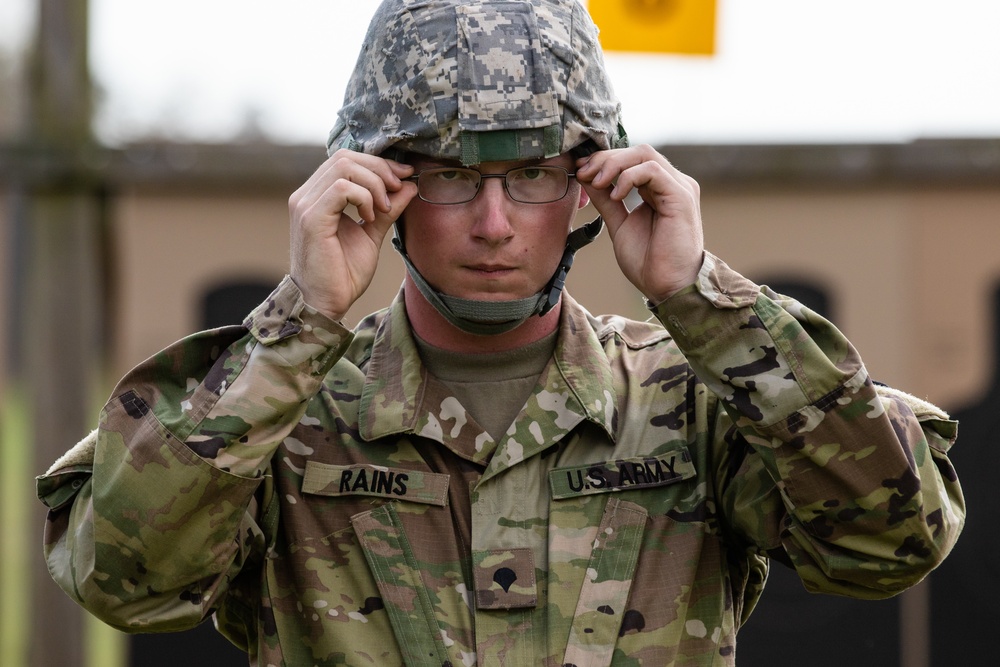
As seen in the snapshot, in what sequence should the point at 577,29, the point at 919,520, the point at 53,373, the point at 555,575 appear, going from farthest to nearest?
the point at 53,373
the point at 577,29
the point at 555,575
the point at 919,520

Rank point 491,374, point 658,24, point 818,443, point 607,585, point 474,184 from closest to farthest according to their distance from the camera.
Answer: point 818,443 < point 607,585 < point 474,184 < point 491,374 < point 658,24

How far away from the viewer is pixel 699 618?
117 inches

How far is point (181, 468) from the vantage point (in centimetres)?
273

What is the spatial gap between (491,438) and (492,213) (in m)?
0.49

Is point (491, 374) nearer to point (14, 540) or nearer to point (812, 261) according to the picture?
point (812, 261)

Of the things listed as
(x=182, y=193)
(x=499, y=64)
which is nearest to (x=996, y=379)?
(x=182, y=193)

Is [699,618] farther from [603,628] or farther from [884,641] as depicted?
[884,641]

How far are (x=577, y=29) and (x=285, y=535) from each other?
4.28ft

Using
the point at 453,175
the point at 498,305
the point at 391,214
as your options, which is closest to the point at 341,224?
the point at 391,214

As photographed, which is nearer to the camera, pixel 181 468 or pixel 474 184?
pixel 181 468

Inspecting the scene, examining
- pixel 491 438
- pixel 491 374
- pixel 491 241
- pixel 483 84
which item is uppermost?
pixel 483 84

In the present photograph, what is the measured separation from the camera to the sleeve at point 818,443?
8.93 feet

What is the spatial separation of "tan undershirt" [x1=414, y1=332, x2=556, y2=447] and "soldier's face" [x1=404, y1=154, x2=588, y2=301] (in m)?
0.20

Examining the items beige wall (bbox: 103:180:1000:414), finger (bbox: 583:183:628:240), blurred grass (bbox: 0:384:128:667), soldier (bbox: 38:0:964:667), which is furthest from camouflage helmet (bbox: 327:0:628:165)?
blurred grass (bbox: 0:384:128:667)
